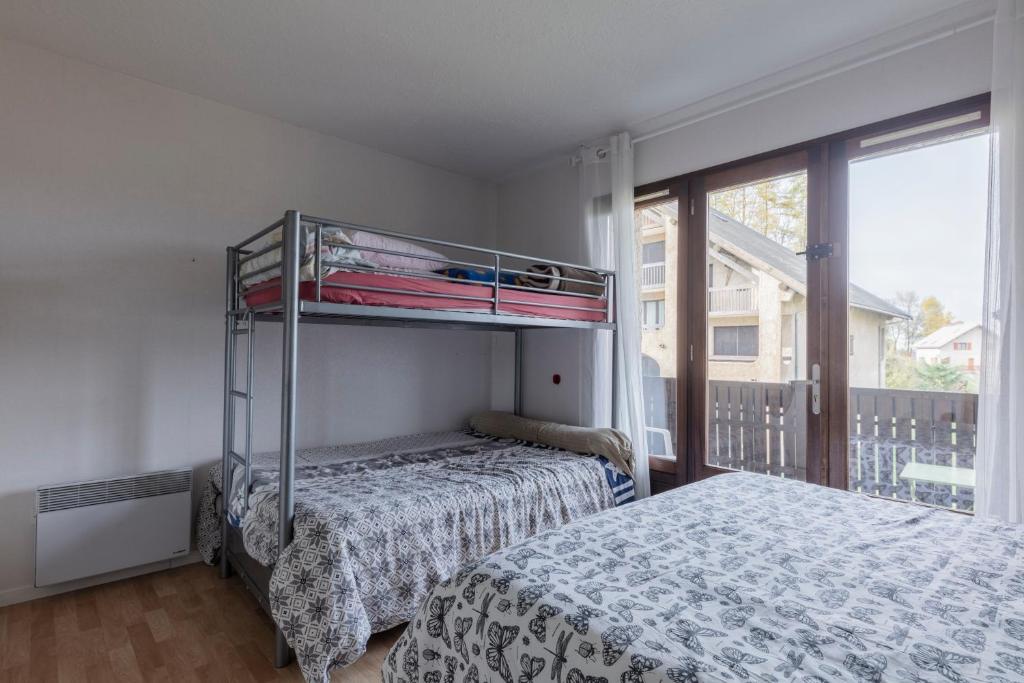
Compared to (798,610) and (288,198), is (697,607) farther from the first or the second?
(288,198)

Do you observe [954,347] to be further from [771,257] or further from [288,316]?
[288,316]

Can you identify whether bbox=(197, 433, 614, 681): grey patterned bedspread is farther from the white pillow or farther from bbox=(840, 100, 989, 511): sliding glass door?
bbox=(840, 100, 989, 511): sliding glass door

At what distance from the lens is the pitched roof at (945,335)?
6.61 feet

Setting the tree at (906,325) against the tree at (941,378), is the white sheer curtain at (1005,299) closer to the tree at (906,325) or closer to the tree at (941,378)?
the tree at (941,378)

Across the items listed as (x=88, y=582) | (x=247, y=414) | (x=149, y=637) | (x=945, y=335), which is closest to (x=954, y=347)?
(x=945, y=335)

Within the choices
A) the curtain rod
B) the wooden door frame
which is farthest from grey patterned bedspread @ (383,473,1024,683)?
the curtain rod

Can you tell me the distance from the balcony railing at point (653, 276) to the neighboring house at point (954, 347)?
1.27 m

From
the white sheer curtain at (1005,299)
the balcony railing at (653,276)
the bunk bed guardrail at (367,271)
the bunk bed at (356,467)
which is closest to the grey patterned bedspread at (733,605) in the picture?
the white sheer curtain at (1005,299)

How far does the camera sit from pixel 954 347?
2.04 metres

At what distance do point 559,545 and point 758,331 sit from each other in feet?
6.23

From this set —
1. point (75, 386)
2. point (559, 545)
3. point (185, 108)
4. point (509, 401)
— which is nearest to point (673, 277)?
point (509, 401)

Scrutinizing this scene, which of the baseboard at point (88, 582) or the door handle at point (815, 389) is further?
the door handle at point (815, 389)

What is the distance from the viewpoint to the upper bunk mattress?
1932 millimetres

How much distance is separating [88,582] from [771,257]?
3732 millimetres
